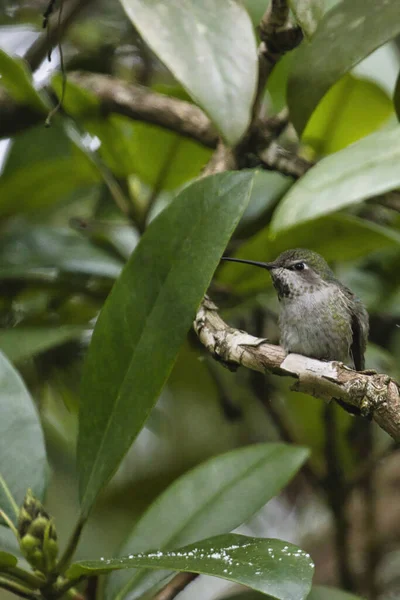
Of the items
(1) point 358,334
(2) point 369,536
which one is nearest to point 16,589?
(1) point 358,334

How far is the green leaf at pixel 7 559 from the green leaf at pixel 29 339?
58cm

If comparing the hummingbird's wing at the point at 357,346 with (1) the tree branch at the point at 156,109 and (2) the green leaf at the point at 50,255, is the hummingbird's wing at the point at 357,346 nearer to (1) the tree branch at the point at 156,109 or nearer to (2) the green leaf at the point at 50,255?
(1) the tree branch at the point at 156,109

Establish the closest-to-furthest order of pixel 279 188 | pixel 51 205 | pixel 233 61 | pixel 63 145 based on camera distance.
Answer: pixel 233 61 < pixel 279 188 < pixel 63 145 < pixel 51 205

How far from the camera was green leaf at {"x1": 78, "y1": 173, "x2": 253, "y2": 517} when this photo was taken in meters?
1.07

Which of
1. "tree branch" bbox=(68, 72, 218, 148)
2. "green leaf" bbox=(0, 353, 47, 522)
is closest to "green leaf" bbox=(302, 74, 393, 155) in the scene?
"tree branch" bbox=(68, 72, 218, 148)

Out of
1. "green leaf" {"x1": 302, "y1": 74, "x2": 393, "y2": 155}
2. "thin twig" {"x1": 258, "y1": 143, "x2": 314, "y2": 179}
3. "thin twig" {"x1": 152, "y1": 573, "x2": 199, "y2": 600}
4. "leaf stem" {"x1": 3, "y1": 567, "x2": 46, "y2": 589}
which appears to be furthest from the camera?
"green leaf" {"x1": 302, "y1": 74, "x2": 393, "y2": 155}

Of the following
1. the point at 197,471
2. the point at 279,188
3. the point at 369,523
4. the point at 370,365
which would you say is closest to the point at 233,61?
the point at 279,188

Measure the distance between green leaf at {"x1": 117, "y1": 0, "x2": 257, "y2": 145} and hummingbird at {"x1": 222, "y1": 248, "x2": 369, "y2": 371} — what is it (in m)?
0.22

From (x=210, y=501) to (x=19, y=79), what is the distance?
953 mm

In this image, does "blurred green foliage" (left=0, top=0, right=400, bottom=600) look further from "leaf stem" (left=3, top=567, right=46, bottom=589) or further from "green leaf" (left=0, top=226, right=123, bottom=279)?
"leaf stem" (left=3, top=567, right=46, bottom=589)

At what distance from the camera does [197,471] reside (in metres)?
1.50

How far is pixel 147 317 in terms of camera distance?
1.15 m

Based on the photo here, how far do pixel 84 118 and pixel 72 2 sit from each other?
0.89m

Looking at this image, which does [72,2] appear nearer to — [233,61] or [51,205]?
[51,205]
